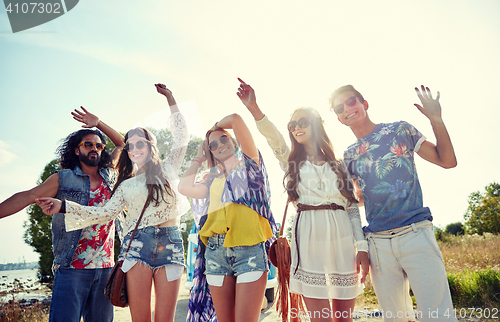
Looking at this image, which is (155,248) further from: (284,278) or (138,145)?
(284,278)

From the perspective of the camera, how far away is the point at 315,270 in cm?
248

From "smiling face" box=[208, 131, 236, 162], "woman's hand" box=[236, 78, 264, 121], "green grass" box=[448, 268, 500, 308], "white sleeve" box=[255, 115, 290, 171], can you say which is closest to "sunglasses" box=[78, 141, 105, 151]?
"smiling face" box=[208, 131, 236, 162]

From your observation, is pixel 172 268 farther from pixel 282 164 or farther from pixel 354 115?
pixel 354 115

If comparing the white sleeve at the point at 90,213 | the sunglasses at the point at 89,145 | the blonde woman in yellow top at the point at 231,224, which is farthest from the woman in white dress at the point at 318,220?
the sunglasses at the point at 89,145

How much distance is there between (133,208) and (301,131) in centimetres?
181

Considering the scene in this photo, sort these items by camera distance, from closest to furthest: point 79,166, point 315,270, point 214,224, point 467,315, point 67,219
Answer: point 315,270, point 214,224, point 67,219, point 79,166, point 467,315

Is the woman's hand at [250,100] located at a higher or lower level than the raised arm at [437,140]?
higher

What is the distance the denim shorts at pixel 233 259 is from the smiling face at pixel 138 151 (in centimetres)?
122

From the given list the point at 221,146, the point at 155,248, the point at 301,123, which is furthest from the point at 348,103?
the point at 155,248

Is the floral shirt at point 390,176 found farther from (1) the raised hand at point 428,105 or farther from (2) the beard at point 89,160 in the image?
(2) the beard at point 89,160

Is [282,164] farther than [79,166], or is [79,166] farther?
[79,166]

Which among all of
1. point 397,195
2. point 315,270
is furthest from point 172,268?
point 397,195

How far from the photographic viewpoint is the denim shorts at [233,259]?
250cm

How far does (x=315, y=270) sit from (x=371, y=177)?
3.14ft
